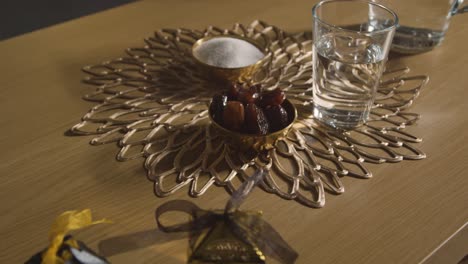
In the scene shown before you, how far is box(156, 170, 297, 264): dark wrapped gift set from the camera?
543 millimetres

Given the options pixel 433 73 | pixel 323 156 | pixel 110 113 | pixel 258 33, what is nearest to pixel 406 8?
pixel 433 73

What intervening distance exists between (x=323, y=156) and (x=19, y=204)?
36 cm

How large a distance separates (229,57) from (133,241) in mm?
355

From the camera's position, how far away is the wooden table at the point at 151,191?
59 centimetres

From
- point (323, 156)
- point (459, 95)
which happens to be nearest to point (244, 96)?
point (323, 156)

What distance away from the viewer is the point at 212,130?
756mm

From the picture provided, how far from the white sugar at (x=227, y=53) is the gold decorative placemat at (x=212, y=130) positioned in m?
0.03

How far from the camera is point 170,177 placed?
2.22ft

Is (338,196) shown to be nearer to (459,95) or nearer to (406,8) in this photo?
(459,95)

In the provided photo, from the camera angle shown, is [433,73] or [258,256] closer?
[258,256]

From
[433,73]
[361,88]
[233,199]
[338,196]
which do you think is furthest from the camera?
[433,73]

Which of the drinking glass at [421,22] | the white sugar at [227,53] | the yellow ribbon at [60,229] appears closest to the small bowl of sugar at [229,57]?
the white sugar at [227,53]

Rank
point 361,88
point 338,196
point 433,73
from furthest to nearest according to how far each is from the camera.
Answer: point 433,73
point 361,88
point 338,196

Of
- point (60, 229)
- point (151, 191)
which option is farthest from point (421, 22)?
point (60, 229)
